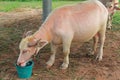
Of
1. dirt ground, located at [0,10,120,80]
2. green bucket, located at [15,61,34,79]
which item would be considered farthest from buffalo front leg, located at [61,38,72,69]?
green bucket, located at [15,61,34,79]

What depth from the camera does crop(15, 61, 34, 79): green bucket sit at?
19.3ft

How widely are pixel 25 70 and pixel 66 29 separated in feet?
3.69

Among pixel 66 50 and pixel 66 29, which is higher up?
pixel 66 29

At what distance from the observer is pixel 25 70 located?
19.4 ft

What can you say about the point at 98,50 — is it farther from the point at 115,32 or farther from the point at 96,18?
the point at 115,32

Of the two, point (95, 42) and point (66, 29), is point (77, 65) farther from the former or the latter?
point (66, 29)

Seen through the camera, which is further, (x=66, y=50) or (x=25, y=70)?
→ (x=66, y=50)

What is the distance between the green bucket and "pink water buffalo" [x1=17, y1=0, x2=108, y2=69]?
19 centimetres

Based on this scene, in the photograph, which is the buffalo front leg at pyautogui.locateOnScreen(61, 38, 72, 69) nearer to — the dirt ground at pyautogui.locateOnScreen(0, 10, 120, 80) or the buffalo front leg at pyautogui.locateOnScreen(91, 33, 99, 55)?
the dirt ground at pyautogui.locateOnScreen(0, 10, 120, 80)

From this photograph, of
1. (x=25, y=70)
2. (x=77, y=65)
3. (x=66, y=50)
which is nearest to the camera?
(x=25, y=70)

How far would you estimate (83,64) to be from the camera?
6.73 meters

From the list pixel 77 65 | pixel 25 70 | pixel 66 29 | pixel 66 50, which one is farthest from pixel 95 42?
pixel 25 70

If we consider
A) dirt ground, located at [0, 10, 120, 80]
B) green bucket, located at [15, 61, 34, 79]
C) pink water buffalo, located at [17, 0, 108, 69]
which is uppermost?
pink water buffalo, located at [17, 0, 108, 69]

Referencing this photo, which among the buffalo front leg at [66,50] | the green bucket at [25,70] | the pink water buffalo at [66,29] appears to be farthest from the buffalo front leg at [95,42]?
the green bucket at [25,70]
